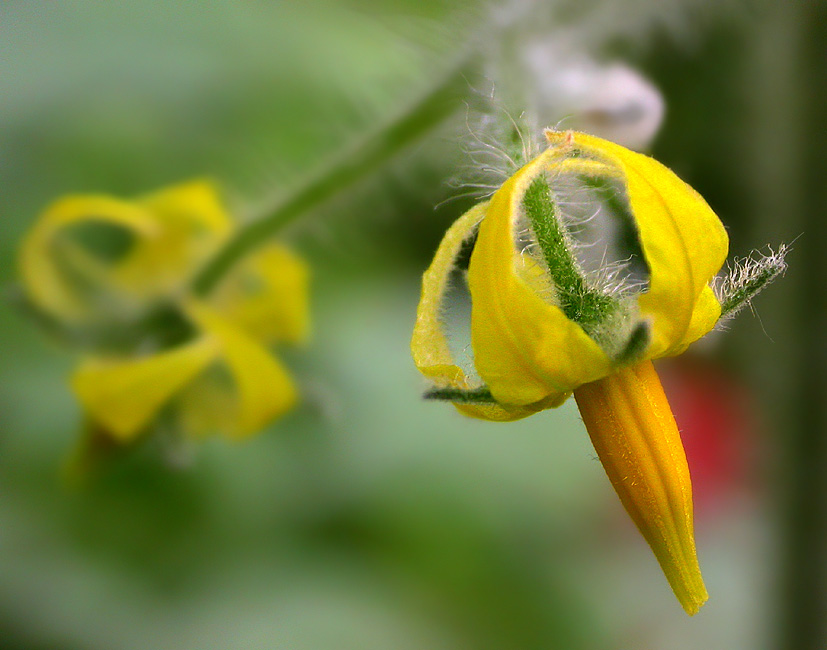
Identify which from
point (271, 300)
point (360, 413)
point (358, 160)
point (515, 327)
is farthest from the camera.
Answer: point (360, 413)

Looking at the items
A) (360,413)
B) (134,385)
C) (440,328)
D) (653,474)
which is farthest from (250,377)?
(360,413)

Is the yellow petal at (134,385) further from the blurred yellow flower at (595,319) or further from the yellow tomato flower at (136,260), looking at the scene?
the blurred yellow flower at (595,319)

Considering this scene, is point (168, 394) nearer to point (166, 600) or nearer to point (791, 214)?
point (166, 600)

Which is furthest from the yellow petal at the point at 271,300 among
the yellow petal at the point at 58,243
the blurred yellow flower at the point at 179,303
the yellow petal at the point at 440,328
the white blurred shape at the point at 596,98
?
the yellow petal at the point at 440,328

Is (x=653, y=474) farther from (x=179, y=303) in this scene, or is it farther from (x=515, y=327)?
Result: (x=179, y=303)

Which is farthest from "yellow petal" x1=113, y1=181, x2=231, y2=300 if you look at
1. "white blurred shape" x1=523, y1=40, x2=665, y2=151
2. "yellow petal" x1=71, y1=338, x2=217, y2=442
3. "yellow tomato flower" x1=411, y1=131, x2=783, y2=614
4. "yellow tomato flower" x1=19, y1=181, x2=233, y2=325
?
"yellow tomato flower" x1=411, y1=131, x2=783, y2=614
